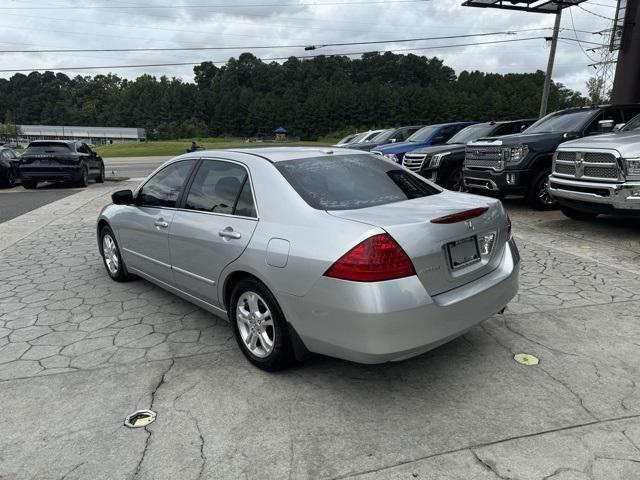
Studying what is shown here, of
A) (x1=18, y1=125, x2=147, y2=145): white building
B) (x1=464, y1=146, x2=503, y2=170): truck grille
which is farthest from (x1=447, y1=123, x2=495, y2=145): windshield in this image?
(x1=18, y1=125, x2=147, y2=145): white building

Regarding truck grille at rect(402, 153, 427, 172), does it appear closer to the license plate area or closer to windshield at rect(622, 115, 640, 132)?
windshield at rect(622, 115, 640, 132)

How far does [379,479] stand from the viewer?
226cm

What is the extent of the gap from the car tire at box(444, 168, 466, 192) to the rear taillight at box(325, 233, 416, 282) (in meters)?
8.76

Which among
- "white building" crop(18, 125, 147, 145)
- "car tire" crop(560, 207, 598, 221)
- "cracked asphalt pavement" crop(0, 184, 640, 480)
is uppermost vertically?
"white building" crop(18, 125, 147, 145)

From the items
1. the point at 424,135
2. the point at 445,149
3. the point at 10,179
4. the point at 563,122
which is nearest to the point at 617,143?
the point at 563,122

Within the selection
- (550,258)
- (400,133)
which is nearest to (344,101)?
(400,133)

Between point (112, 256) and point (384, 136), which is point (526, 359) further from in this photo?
point (384, 136)

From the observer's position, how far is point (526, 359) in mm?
3408

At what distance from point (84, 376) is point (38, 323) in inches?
51.6

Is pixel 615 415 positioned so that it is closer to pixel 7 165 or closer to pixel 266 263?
pixel 266 263

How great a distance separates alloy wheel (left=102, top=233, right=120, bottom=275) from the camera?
534cm

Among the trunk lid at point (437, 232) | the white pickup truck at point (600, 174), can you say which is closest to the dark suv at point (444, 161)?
the white pickup truck at point (600, 174)

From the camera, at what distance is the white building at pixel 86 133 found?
338 ft

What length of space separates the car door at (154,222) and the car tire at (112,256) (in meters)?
0.30
